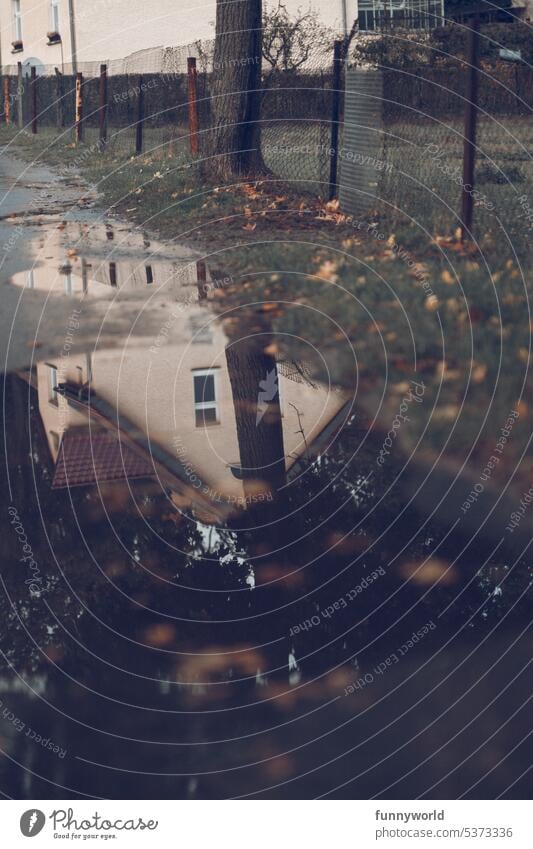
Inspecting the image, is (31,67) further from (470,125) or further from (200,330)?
(200,330)

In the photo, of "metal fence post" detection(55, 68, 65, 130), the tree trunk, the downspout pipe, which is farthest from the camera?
the downspout pipe

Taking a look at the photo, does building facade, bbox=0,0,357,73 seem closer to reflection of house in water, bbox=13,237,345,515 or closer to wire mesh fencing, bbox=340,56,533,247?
wire mesh fencing, bbox=340,56,533,247

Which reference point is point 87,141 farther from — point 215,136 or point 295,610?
point 295,610

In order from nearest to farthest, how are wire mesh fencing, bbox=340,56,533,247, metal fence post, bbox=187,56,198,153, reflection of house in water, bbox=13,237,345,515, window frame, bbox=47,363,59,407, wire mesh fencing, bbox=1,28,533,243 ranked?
1. reflection of house in water, bbox=13,237,345,515
2. window frame, bbox=47,363,59,407
3. wire mesh fencing, bbox=340,56,533,247
4. wire mesh fencing, bbox=1,28,533,243
5. metal fence post, bbox=187,56,198,153

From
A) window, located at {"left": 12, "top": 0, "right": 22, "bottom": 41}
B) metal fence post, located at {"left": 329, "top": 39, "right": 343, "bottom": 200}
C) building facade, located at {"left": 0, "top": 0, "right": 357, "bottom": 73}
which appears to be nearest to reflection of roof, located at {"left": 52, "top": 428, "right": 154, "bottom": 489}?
metal fence post, located at {"left": 329, "top": 39, "right": 343, "bottom": 200}

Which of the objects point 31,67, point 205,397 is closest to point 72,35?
point 31,67

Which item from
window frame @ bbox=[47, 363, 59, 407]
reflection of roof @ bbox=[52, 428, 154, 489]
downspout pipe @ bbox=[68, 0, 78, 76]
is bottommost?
reflection of roof @ bbox=[52, 428, 154, 489]
